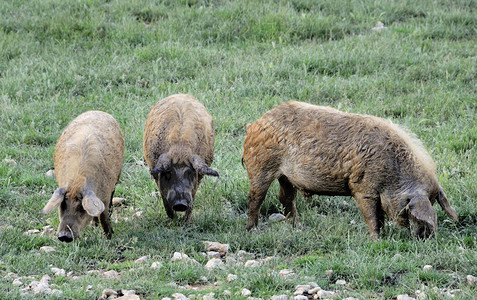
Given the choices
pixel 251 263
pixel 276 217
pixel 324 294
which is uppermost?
pixel 324 294

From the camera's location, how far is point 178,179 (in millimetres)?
7719

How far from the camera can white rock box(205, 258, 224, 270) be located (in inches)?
251

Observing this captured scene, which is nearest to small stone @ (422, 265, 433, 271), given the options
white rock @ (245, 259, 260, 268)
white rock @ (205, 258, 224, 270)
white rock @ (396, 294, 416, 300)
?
white rock @ (396, 294, 416, 300)

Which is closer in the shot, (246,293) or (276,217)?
(246,293)

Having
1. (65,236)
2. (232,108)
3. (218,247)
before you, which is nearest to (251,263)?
(218,247)

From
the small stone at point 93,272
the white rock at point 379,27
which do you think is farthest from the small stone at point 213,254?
the white rock at point 379,27

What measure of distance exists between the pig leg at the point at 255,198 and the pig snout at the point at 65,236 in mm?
1878

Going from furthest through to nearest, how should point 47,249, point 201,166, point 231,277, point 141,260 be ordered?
point 201,166
point 47,249
point 141,260
point 231,277

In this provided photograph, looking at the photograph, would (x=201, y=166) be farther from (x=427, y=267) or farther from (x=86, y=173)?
(x=427, y=267)

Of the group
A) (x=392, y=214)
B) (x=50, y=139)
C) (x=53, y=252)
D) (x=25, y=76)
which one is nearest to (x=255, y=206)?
(x=392, y=214)

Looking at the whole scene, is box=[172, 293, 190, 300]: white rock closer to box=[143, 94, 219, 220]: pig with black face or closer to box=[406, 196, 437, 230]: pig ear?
box=[143, 94, 219, 220]: pig with black face

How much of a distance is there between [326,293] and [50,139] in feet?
18.2

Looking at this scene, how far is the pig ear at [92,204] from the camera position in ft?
22.2

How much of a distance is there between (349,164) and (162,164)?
194 cm
